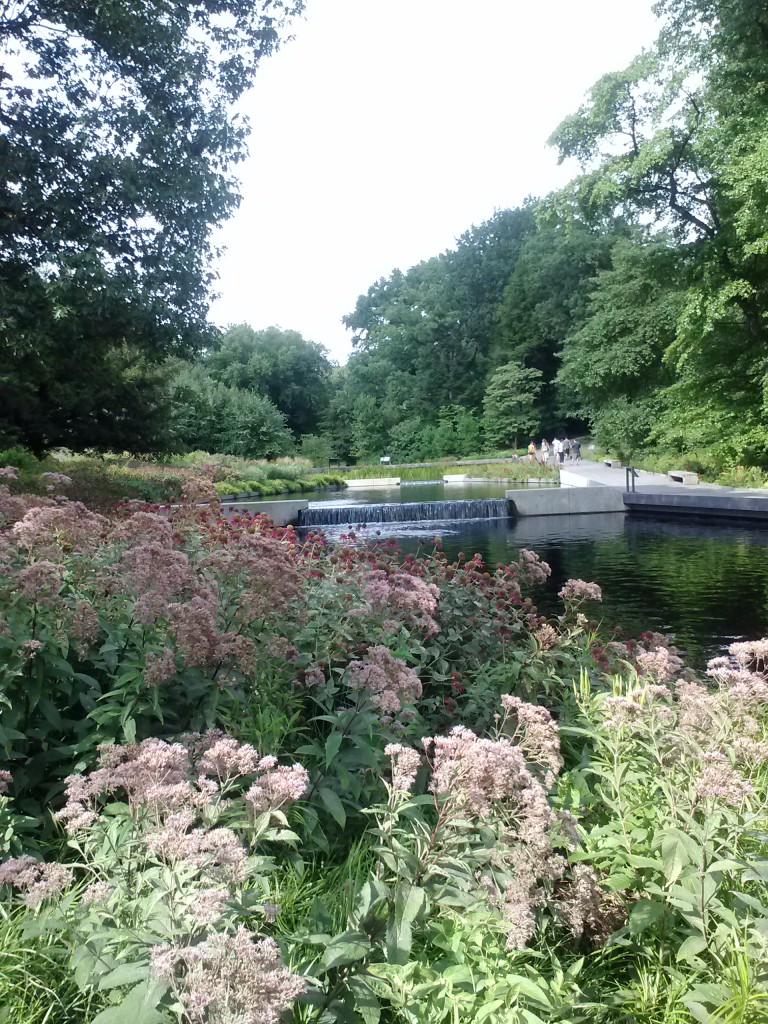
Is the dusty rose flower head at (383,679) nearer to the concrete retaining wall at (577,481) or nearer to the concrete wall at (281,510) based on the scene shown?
the concrete wall at (281,510)

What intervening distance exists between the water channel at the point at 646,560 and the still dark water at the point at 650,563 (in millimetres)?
11

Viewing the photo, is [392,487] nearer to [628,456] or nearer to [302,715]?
[628,456]

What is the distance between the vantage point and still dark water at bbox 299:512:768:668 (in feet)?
23.4

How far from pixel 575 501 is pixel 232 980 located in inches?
654

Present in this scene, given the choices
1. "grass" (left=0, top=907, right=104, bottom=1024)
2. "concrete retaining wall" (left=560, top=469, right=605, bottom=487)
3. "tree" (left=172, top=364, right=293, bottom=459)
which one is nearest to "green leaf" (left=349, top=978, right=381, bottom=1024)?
"grass" (left=0, top=907, right=104, bottom=1024)

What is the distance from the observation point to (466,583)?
4598 millimetres

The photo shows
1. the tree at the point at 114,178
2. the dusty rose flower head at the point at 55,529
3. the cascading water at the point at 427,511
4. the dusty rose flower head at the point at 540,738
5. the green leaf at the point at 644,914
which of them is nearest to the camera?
the green leaf at the point at 644,914

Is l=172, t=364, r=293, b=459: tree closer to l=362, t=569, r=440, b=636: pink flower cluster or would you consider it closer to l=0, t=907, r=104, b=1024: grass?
l=362, t=569, r=440, b=636: pink flower cluster

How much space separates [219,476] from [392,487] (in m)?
7.55

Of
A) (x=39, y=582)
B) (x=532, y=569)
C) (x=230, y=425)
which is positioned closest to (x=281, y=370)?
(x=230, y=425)

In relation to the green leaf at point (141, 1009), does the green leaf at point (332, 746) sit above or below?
below

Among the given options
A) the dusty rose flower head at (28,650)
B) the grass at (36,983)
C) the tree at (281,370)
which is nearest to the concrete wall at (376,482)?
the tree at (281,370)

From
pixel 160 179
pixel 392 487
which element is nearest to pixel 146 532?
pixel 160 179

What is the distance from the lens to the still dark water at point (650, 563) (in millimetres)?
7141
